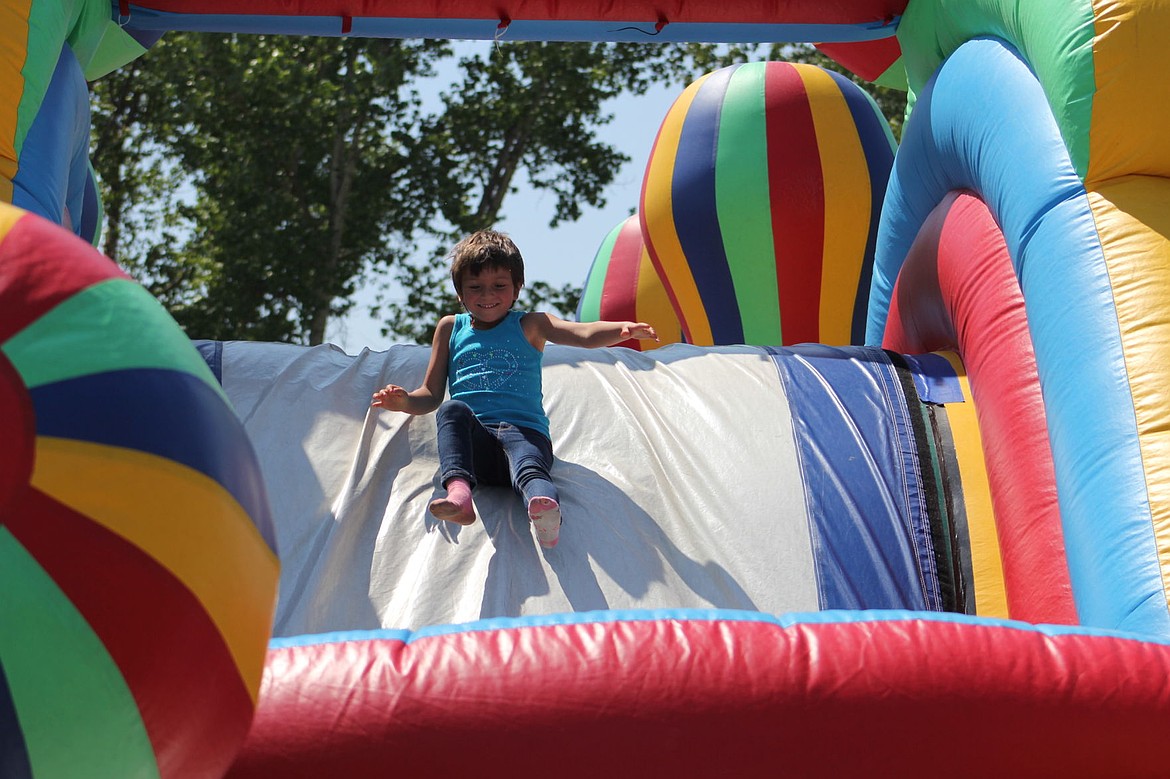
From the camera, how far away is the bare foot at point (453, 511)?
9.62 ft

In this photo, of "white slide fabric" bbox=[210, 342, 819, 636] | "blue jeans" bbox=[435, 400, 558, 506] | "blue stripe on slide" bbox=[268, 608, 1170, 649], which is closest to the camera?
"blue stripe on slide" bbox=[268, 608, 1170, 649]

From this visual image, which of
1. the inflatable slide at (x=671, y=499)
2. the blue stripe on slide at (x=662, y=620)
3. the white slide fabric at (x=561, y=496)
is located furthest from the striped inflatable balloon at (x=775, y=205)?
the blue stripe on slide at (x=662, y=620)

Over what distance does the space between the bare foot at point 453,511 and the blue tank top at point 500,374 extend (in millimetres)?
333

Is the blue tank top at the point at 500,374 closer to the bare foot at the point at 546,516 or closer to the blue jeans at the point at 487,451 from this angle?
the blue jeans at the point at 487,451

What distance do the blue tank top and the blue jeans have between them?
0.05 m

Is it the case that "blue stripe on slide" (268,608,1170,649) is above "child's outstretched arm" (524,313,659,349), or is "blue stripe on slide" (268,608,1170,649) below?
below

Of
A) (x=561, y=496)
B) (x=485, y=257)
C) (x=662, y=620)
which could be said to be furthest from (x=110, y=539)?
(x=485, y=257)

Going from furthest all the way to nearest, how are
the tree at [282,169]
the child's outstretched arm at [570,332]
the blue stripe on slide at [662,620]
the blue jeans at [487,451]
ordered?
the tree at [282,169] → the child's outstretched arm at [570,332] → the blue jeans at [487,451] → the blue stripe on slide at [662,620]

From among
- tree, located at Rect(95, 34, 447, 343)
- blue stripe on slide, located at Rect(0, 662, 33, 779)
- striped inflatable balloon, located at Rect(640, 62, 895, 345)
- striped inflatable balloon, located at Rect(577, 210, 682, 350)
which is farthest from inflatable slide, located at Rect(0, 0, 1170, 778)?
tree, located at Rect(95, 34, 447, 343)

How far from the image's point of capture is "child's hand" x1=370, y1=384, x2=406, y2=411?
10.8 feet

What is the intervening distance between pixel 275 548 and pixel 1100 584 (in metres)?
1.63

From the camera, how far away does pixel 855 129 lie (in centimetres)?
632

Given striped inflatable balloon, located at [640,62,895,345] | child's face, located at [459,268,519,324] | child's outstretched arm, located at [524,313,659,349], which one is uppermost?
striped inflatable balloon, located at [640,62,895,345]

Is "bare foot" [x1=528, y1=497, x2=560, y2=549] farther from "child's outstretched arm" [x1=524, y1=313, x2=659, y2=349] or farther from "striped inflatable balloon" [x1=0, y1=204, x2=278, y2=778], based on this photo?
"striped inflatable balloon" [x1=0, y1=204, x2=278, y2=778]
